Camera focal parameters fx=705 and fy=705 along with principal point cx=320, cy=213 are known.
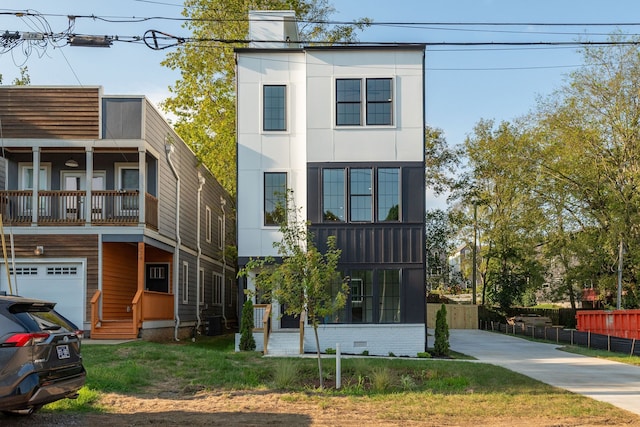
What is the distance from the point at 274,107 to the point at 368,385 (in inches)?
465

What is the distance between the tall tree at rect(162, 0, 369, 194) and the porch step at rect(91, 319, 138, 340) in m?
13.5

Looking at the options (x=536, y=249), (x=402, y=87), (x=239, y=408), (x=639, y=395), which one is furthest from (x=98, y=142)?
(x=536, y=249)

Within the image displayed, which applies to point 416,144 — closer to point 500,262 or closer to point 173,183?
point 173,183

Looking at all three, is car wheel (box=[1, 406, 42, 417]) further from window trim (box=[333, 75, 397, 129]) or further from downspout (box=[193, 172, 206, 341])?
downspout (box=[193, 172, 206, 341])

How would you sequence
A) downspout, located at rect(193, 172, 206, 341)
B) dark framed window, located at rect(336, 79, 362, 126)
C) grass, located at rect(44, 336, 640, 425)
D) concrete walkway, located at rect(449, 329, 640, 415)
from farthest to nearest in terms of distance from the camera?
downspout, located at rect(193, 172, 206, 341) < dark framed window, located at rect(336, 79, 362, 126) < concrete walkway, located at rect(449, 329, 640, 415) < grass, located at rect(44, 336, 640, 425)

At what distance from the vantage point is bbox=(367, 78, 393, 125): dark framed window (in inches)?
873

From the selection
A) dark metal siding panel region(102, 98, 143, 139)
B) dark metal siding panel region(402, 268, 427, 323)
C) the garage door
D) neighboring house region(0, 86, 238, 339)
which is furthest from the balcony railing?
dark metal siding panel region(402, 268, 427, 323)

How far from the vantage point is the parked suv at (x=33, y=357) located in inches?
322

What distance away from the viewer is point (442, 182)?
45875mm

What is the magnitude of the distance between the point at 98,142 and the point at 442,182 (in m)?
28.4

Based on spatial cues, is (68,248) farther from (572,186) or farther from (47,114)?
(572,186)

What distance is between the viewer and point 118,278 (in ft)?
77.9

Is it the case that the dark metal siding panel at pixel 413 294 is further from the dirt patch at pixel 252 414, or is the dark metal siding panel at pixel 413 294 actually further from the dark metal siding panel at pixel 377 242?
the dirt patch at pixel 252 414

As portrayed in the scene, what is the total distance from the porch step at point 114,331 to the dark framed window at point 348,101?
897 cm
